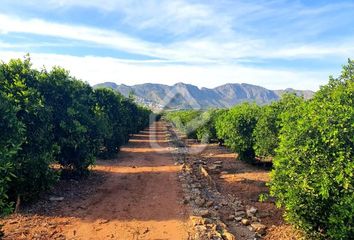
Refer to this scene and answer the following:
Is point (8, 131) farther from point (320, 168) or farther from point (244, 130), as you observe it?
point (244, 130)

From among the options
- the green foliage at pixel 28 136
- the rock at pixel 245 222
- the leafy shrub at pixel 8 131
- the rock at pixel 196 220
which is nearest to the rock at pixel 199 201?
the rock at pixel 196 220

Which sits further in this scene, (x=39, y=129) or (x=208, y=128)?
(x=208, y=128)

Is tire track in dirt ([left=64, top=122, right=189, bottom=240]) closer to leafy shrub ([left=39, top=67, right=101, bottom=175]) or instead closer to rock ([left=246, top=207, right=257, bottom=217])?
leafy shrub ([left=39, top=67, right=101, bottom=175])

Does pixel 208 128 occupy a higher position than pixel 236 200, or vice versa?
pixel 208 128

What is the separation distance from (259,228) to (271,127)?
28.5 ft

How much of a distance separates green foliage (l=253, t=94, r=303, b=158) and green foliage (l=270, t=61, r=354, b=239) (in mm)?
8486

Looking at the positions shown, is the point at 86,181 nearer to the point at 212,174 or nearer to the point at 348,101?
the point at 212,174

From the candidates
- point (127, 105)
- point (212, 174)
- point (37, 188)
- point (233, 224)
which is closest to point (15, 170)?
point (37, 188)

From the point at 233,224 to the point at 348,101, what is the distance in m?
5.88

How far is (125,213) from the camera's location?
12461 mm

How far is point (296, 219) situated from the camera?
9867mm

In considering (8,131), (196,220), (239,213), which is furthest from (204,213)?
(8,131)

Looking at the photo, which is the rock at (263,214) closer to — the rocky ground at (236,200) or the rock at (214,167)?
the rocky ground at (236,200)

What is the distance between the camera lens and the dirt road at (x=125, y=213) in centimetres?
1054
